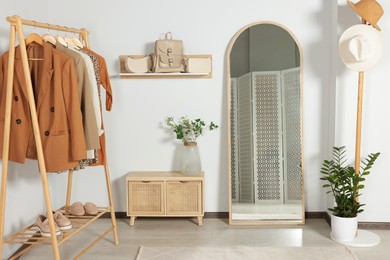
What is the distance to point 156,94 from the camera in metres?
3.98

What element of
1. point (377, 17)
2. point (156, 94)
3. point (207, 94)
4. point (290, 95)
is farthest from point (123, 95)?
point (377, 17)

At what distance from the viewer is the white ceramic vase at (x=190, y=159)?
12.5 ft

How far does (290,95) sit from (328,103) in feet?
1.22

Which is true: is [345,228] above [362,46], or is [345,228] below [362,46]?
below

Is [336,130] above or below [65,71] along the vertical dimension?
below

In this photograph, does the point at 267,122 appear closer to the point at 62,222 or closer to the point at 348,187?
the point at 348,187

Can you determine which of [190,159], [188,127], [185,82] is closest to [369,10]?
[185,82]

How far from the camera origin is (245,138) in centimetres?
388

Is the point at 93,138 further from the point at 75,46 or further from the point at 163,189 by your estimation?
the point at 163,189

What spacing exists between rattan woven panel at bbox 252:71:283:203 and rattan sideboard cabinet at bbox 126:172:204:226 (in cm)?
57

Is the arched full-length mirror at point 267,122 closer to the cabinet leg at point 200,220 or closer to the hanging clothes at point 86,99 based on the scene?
the cabinet leg at point 200,220

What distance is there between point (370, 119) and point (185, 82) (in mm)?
1633

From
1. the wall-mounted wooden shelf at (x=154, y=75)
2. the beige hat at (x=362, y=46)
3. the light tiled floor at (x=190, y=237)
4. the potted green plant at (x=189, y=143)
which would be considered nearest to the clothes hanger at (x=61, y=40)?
the wall-mounted wooden shelf at (x=154, y=75)

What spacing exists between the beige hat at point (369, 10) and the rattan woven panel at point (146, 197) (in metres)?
2.12
